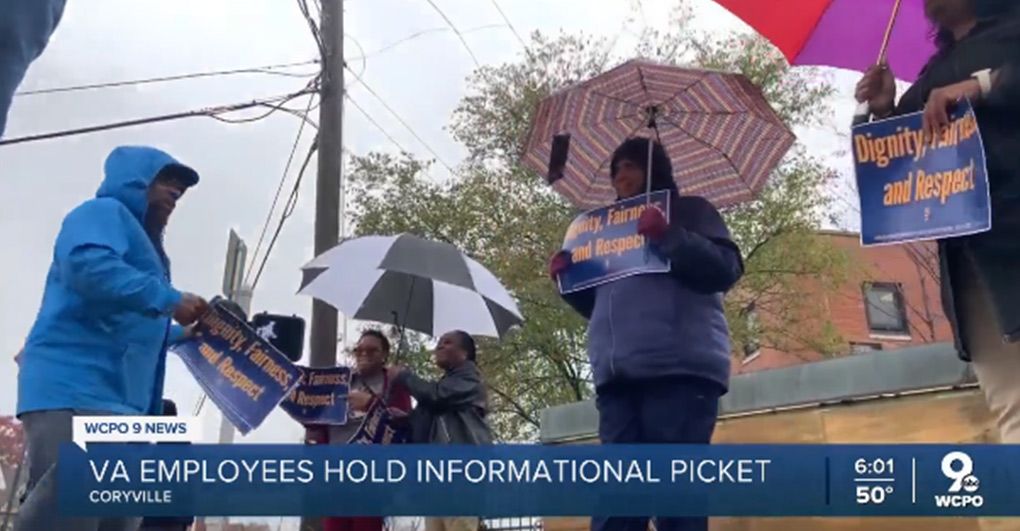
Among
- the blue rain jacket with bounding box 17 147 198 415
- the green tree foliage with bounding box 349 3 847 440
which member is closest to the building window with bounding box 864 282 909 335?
the green tree foliage with bounding box 349 3 847 440

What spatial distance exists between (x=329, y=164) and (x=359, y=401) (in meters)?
3.86

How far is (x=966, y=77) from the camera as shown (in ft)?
9.18

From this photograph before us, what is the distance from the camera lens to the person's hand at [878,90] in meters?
3.01

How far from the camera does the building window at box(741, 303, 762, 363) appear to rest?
17.0 m

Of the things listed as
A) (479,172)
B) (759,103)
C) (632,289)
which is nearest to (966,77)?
(632,289)

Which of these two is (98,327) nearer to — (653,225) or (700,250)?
(653,225)

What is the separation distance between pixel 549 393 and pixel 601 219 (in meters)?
13.6

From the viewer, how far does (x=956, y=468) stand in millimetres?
3086

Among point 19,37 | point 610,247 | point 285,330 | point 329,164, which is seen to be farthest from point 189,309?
point 329,164

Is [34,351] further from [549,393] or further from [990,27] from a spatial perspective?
[549,393]

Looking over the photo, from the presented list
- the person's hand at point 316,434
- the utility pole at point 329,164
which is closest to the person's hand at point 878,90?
the person's hand at point 316,434

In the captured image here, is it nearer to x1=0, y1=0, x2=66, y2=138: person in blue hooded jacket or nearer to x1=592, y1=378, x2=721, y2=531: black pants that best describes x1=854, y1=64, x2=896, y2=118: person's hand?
x1=592, y1=378, x2=721, y2=531: black pants

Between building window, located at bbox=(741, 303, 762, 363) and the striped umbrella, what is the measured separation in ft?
41.8

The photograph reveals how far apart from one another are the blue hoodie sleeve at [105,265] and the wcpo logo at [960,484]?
91.5 inches
